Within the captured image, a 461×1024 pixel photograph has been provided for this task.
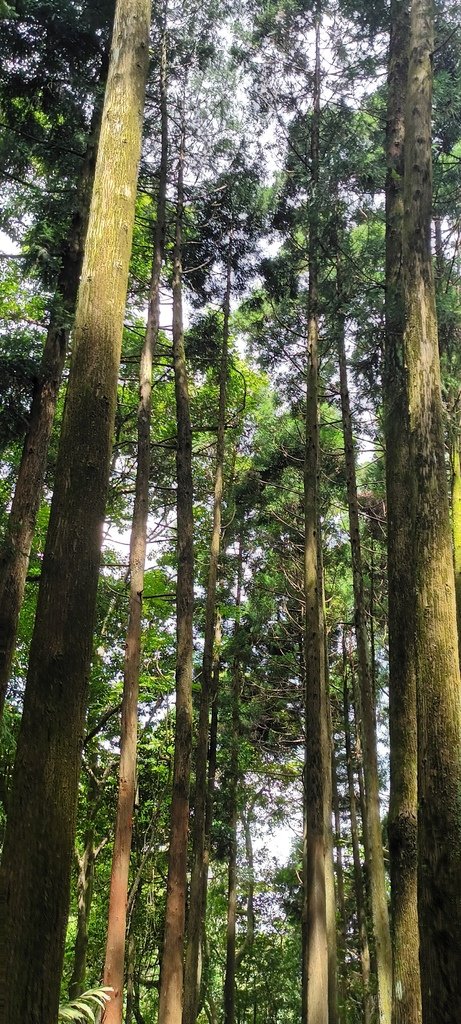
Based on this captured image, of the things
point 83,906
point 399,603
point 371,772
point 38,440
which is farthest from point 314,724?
point 83,906

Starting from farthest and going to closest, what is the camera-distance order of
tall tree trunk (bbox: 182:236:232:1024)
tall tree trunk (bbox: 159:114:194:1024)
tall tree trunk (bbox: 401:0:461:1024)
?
tall tree trunk (bbox: 182:236:232:1024) → tall tree trunk (bbox: 159:114:194:1024) → tall tree trunk (bbox: 401:0:461:1024)

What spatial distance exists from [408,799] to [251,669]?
12.9 meters

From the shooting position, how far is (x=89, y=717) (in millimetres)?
14008

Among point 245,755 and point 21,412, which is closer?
point 21,412

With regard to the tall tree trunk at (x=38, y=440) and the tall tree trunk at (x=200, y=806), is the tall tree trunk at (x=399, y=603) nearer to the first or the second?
the tall tree trunk at (x=38, y=440)

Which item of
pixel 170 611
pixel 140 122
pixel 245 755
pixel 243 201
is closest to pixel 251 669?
pixel 245 755

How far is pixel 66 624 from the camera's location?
98.3 inches

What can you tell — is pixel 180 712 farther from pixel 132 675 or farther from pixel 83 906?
pixel 83 906

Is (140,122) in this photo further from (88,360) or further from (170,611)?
(170,611)

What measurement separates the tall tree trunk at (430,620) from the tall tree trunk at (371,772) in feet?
12.0

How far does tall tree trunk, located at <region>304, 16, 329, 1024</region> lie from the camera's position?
8.17 m

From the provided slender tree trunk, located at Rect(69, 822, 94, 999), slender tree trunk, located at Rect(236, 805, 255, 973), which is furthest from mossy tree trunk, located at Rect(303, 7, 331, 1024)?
slender tree trunk, located at Rect(236, 805, 255, 973)

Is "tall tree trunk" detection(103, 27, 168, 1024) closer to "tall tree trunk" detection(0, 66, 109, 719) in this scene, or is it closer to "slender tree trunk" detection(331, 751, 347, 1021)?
"tall tree trunk" detection(0, 66, 109, 719)

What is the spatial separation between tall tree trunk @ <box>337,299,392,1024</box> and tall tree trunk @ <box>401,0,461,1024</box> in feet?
12.0
